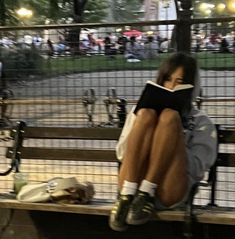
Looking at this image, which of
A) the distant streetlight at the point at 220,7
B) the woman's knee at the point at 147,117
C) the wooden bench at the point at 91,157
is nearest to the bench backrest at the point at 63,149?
the wooden bench at the point at 91,157

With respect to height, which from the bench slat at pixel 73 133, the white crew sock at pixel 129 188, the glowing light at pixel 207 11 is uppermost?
the glowing light at pixel 207 11

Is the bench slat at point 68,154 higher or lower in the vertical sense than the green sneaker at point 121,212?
higher

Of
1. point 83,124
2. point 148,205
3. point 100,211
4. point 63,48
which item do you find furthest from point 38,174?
point 148,205

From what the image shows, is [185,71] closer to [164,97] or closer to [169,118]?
[164,97]

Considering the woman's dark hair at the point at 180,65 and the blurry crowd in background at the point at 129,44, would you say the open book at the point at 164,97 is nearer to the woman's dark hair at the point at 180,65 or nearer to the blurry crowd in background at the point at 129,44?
the woman's dark hair at the point at 180,65

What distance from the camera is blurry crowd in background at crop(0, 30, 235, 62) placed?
5137mm

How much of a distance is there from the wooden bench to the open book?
55 cm

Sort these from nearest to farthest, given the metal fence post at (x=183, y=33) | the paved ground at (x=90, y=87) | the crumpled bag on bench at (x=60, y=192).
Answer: the crumpled bag on bench at (x=60, y=192) < the metal fence post at (x=183, y=33) < the paved ground at (x=90, y=87)

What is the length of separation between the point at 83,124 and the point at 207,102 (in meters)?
1.20

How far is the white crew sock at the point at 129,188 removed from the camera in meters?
3.69

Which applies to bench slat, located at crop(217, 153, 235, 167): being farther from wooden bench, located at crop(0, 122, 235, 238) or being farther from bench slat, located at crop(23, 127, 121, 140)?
bench slat, located at crop(23, 127, 121, 140)

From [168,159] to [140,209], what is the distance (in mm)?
337

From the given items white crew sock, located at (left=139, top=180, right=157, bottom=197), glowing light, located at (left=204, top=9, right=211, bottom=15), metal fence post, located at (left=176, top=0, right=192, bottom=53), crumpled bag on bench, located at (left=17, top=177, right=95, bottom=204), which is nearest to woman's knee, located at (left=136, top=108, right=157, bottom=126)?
white crew sock, located at (left=139, top=180, right=157, bottom=197)

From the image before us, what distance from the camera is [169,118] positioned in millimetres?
3674
